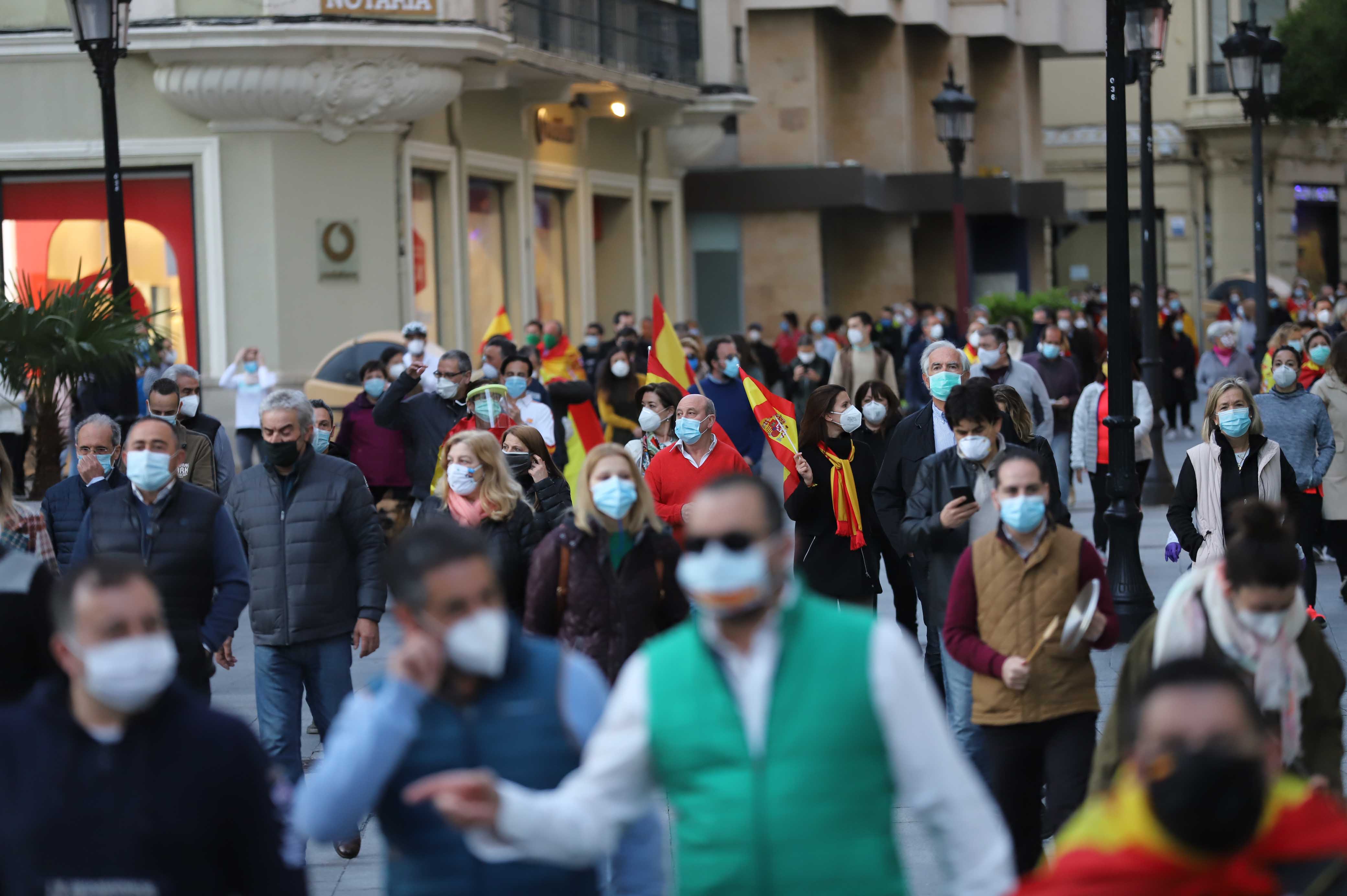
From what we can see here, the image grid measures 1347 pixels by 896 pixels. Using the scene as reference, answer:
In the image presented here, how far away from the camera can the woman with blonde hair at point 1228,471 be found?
902cm

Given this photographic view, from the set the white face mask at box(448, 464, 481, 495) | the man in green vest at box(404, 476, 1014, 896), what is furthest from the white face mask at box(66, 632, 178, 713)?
the white face mask at box(448, 464, 481, 495)

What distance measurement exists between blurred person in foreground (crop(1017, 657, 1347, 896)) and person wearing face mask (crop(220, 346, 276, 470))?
49.3ft

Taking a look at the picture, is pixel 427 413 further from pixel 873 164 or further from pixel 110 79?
pixel 873 164

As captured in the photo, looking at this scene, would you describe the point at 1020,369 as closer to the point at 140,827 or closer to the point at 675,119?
the point at 140,827

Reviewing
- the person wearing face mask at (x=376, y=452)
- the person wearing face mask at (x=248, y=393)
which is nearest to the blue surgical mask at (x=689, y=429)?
the person wearing face mask at (x=376, y=452)

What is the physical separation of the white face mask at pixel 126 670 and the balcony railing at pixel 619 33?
2024 cm

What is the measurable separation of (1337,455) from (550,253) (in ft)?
56.1

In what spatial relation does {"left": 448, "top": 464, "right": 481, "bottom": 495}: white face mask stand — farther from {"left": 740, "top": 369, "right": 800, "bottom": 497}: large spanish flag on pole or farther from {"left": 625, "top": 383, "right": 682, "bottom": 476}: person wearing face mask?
{"left": 625, "top": 383, "right": 682, "bottom": 476}: person wearing face mask

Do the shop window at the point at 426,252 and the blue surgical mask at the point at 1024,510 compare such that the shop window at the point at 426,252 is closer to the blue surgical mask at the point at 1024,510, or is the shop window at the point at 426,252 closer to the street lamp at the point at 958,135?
the street lamp at the point at 958,135

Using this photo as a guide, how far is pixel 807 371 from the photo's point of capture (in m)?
26.3

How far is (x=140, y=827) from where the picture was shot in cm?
381

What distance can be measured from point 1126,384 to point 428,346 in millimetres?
8974

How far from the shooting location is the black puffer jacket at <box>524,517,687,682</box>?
685cm

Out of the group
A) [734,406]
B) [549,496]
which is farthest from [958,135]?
[549,496]
